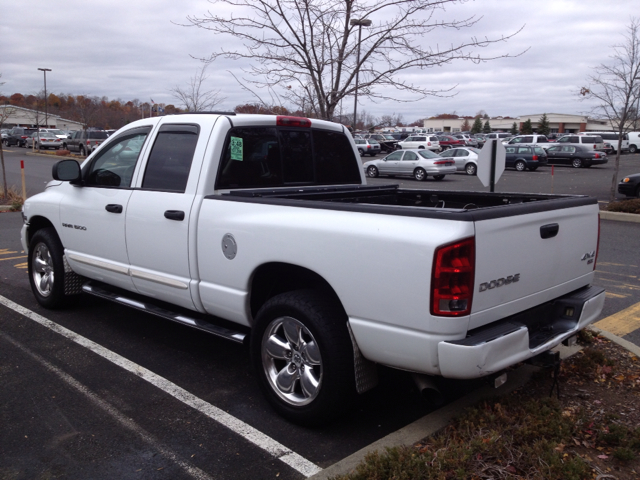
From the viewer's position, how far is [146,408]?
13.3 feet

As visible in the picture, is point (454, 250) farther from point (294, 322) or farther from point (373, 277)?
point (294, 322)

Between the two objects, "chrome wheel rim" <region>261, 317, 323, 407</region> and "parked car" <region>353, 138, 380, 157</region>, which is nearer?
"chrome wheel rim" <region>261, 317, 323, 407</region>

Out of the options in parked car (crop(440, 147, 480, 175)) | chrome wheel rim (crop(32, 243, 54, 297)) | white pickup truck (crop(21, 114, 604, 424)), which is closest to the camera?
white pickup truck (crop(21, 114, 604, 424))

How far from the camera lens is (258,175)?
4.79 metres

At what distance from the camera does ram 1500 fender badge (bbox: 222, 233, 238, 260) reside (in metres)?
4.01

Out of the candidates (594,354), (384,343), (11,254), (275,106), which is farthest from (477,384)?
(11,254)

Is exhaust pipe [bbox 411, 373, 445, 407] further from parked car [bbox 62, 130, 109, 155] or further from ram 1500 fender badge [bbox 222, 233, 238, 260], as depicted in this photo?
parked car [bbox 62, 130, 109, 155]

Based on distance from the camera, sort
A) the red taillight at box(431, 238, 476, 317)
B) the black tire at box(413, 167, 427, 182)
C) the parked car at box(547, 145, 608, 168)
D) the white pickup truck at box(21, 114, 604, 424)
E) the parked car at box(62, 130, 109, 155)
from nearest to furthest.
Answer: the red taillight at box(431, 238, 476, 317), the white pickup truck at box(21, 114, 604, 424), the black tire at box(413, 167, 427, 182), the parked car at box(547, 145, 608, 168), the parked car at box(62, 130, 109, 155)

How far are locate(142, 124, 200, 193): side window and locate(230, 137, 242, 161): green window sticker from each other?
0.31 metres

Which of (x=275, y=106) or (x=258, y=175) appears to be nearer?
(x=258, y=175)

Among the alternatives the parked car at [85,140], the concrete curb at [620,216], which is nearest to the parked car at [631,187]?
the concrete curb at [620,216]

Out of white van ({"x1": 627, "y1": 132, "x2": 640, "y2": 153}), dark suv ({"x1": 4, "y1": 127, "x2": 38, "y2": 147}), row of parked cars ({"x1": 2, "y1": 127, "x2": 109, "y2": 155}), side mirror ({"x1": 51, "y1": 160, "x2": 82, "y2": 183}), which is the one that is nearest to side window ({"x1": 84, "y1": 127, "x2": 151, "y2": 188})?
side mirror ({"x1": 51, "y1": 160, "x2": 82, "y2": 183})

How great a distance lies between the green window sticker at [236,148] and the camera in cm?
456

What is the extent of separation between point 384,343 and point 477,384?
1.35 metres
